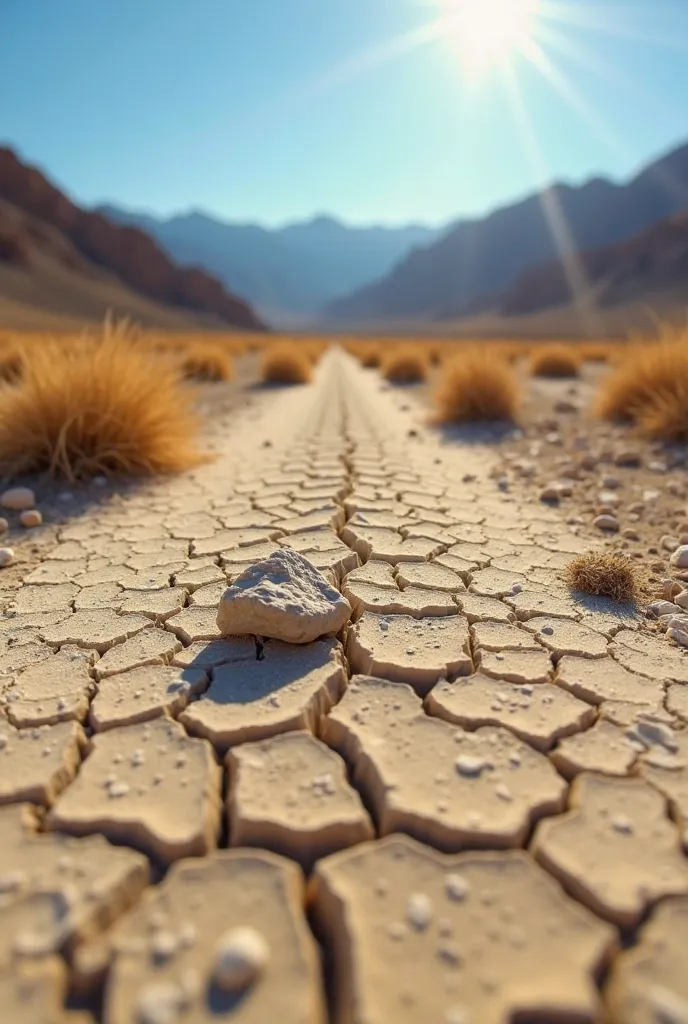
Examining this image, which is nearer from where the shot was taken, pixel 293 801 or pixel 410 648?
pixel 293 801

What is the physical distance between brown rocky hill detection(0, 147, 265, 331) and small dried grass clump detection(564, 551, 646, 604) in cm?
3809

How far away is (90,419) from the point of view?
11.8 feet

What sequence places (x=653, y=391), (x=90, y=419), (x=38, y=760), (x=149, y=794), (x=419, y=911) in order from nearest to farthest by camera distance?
(x=419, y=911)
(x=149, y=794)
(x=38, y=760)
(x=90, y=419)
(x=653, y=391)

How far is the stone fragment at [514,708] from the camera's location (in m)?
1.35

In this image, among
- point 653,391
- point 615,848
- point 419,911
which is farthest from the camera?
point 653,391

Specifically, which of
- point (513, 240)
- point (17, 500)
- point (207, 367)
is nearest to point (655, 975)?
point (17, 500)

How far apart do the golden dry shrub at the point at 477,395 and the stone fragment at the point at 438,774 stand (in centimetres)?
448

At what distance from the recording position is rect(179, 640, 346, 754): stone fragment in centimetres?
135

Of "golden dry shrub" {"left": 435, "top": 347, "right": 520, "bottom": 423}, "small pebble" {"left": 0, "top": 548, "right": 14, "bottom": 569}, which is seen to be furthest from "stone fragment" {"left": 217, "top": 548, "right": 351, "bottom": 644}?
"golden dry shrub" {"left": 435, "top": 347, "right": 520, "bottom": 423}

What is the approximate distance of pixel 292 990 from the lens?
2.66 ft

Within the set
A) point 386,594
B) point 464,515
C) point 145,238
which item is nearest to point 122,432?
point 464,515

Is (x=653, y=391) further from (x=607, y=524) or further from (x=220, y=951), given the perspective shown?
(x=220, y=951)

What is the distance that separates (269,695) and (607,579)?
124 centimetres

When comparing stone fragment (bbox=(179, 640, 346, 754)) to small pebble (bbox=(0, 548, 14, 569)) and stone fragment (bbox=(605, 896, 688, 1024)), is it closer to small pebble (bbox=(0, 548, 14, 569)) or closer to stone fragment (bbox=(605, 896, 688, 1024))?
stone fragment (bbox=(605, 896, 688, 1024))
